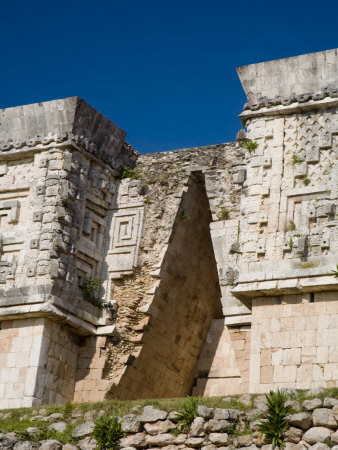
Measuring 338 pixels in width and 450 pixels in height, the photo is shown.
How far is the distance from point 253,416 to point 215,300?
7.50m

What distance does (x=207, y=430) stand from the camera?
1300 centimetres

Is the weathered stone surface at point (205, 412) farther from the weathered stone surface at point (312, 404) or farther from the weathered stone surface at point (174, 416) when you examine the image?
the weathered stone surface at point (312, 404)

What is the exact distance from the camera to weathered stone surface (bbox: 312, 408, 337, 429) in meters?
12.3

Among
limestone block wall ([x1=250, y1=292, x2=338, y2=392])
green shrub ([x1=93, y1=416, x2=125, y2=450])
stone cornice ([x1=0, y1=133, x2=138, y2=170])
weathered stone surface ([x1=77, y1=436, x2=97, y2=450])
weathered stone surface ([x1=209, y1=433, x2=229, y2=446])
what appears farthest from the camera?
stone cornice ([x1=0, y1=133, x2=138, y2=170])

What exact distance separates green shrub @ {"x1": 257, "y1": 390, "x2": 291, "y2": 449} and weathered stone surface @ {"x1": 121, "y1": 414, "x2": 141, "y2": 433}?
1.68 m

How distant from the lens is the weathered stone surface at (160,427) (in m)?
13.3

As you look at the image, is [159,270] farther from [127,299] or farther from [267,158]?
[267,158]

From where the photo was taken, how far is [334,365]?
1498cm

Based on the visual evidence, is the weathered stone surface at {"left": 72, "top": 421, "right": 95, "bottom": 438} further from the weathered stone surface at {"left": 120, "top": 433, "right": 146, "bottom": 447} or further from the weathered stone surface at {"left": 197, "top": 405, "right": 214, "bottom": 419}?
the weathered stone surface at {"left": 197, "top": 405, "right": 214, "bottom": 419}

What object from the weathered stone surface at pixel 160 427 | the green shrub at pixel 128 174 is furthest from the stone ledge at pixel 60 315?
the weathered stone surface at pixel 160 427

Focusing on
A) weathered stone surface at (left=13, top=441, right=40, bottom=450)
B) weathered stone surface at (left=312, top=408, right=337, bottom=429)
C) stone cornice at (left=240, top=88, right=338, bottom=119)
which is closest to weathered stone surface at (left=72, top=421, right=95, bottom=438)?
weathered stone surface at (left=13, top=441, right=40, bottom=450)

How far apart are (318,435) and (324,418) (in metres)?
0.22

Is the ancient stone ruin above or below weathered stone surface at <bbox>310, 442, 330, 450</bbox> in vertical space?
above

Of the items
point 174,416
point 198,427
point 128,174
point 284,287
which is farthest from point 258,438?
point 128,174
